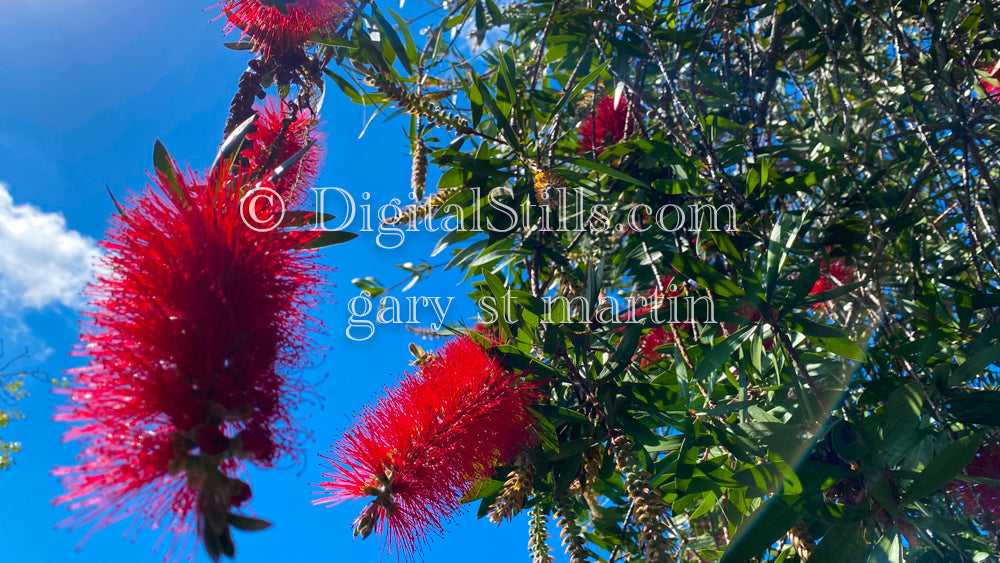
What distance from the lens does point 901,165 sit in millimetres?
2158

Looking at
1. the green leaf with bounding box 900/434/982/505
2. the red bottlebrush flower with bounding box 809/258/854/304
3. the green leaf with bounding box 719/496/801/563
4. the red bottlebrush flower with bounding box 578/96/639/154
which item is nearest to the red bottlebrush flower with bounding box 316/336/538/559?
the green leaf with bounding box 719/496/801/563

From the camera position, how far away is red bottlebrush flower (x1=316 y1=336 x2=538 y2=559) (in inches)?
49.7

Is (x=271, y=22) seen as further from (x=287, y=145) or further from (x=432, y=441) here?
(x=432, y=441)

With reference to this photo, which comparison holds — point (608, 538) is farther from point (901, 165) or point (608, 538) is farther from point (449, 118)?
point (901, 165)

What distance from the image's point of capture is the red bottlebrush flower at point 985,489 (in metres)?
1.61

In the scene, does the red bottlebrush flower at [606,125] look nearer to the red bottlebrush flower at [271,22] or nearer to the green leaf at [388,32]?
the green leaf at [388,32]

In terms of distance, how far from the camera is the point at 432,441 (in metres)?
1.29

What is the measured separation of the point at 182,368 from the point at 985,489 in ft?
6.69

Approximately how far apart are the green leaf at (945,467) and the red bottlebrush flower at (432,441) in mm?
849

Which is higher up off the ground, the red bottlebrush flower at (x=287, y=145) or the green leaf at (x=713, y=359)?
the red bottlebrush flower at (x=287, y=145)

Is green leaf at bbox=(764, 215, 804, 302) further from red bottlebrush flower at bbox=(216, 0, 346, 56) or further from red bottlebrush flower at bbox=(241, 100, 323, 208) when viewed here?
red bottlebrush flower at bbox=(216, 0, 346, 56)

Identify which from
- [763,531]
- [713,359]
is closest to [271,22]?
[713,359]

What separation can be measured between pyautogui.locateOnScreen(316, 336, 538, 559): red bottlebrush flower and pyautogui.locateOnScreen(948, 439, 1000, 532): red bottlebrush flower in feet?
4.30

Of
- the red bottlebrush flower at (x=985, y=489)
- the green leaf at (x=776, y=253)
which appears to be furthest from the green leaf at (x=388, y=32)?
the red bottlebrush flower at (x=985, y=489)
